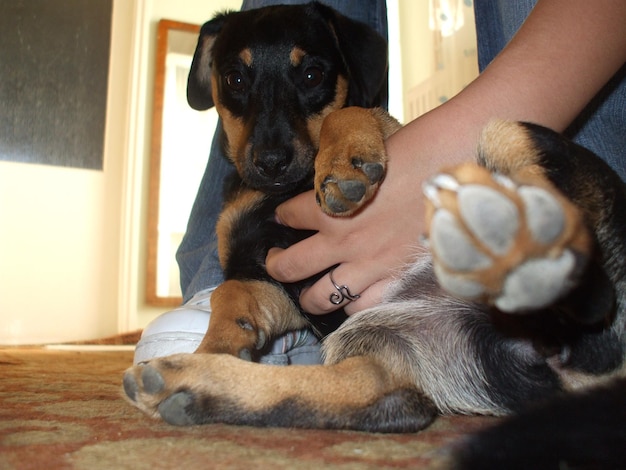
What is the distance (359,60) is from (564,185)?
111 centimetres

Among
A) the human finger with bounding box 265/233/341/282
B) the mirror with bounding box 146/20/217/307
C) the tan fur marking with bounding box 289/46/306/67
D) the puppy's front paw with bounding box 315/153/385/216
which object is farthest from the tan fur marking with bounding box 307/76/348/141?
→ the mirror with bounding box 146/20/217/307

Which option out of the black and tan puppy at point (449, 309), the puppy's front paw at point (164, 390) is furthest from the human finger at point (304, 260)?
the puppy's front paw at point (164, 390)

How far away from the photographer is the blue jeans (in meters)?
1.69

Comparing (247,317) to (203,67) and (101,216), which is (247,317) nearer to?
(203,67)

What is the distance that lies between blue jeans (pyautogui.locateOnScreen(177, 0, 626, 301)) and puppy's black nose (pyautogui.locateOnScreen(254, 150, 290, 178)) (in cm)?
47

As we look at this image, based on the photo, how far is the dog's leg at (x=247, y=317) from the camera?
54.1 inches

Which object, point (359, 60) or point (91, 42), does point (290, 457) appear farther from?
point (91, 42)

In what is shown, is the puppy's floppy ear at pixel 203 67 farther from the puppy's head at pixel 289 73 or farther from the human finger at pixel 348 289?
the human finger at pixel 348 289

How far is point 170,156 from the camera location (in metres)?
6.24

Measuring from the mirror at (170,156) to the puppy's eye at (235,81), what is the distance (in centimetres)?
419

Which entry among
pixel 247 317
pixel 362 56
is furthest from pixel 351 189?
pixel 362 56

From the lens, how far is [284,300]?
1.67 meters

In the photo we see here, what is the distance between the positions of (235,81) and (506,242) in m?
1.46

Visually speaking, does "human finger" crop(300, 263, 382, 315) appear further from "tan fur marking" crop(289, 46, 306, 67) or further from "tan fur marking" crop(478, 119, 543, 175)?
"tan fur marking" crop(289, 46, 306, 67)
